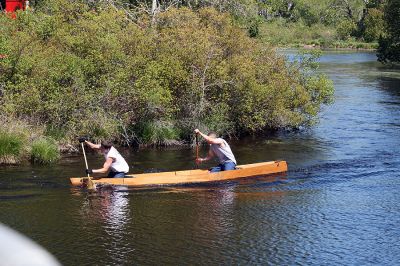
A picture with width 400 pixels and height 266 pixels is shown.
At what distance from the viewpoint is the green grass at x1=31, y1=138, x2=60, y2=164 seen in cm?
1767

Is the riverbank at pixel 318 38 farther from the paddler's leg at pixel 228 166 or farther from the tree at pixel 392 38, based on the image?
the paddler's leg at pixel 228 166

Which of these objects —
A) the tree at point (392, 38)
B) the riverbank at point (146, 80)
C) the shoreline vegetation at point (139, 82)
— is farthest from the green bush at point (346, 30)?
the riverbank at point (146, 80)

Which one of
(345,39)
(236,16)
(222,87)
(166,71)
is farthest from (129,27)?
(345,39)

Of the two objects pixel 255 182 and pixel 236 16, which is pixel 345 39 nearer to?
pixel 236 16

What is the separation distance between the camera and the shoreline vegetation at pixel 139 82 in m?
19.5

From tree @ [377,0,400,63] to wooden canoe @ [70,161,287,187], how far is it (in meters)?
36.4

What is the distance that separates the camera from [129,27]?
2327cm

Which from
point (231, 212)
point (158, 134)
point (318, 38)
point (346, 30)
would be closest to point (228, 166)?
point (231, 212)

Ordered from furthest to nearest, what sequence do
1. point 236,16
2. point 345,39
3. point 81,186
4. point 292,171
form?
point 345,39, point 236,16, point 292,171, point 81,186

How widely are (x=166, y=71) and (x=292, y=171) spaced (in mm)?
6641

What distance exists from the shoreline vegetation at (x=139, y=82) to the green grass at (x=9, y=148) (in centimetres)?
3

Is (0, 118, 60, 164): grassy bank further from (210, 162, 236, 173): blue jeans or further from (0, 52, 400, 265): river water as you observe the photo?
(210, 162, 236, 173): blue jeans

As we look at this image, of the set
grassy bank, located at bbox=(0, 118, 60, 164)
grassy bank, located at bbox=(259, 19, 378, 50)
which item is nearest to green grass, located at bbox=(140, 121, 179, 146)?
grassy bank, located at bbox=(0, 118, 60, 164)

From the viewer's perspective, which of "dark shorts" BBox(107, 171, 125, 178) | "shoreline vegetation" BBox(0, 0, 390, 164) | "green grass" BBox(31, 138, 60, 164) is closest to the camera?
"dark shorts" BBox(107, 171, 125, 178)
